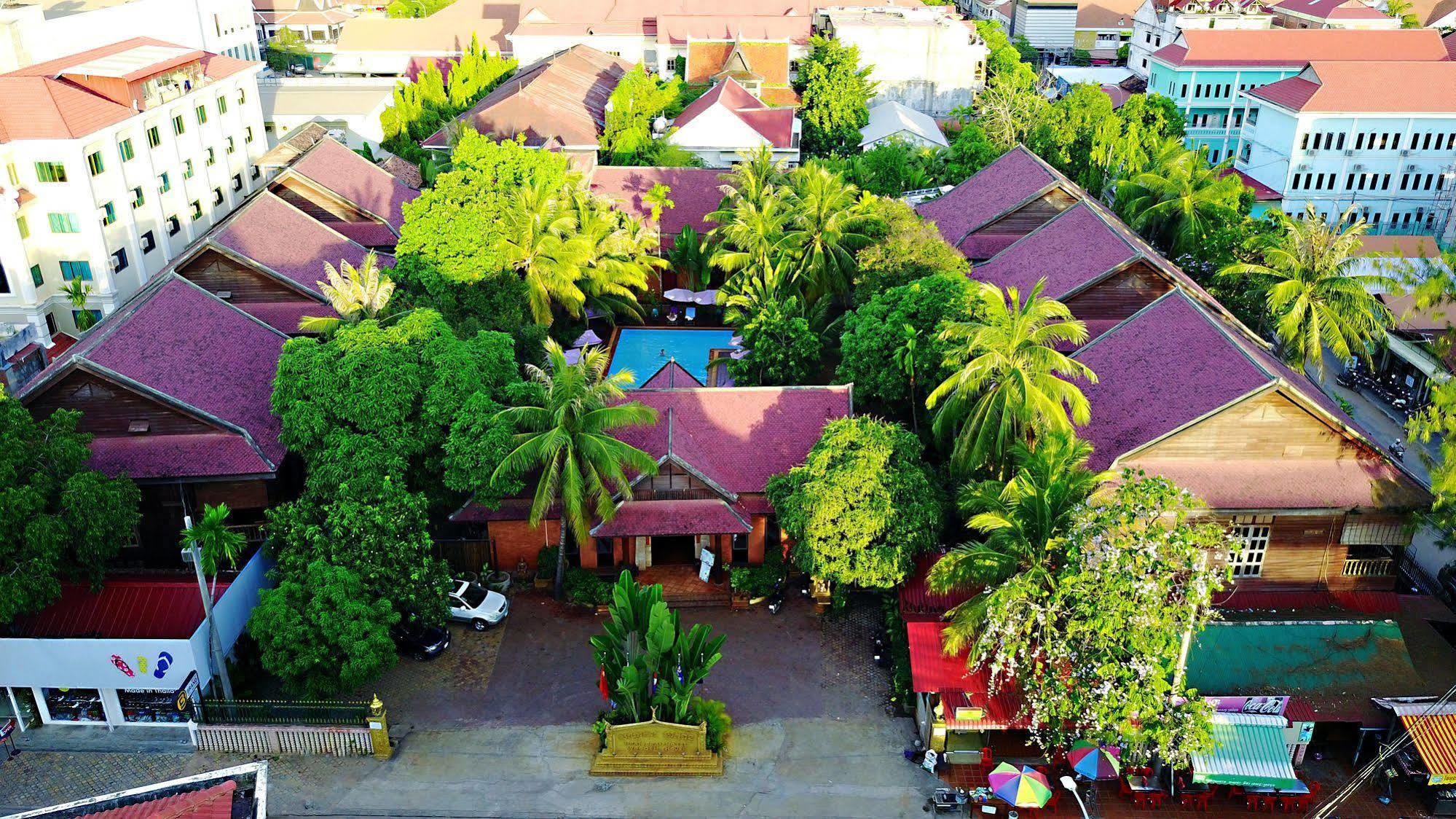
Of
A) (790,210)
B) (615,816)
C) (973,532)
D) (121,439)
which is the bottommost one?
(615,816)

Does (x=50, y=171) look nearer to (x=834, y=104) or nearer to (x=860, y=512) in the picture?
(x=860, y=512)

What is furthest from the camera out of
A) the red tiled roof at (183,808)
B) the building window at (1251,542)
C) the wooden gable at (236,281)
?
the wooden gable at (236,281)

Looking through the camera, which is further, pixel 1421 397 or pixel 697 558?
pixel 1421 397

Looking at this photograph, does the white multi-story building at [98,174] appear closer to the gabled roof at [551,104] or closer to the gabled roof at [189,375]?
the gabled roof at [551,104]

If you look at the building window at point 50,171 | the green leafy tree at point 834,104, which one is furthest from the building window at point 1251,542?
the building window at point 50,171

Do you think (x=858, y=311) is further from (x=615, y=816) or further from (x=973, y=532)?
(x=615, y=816)

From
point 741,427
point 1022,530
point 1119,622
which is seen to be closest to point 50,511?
point 741,427

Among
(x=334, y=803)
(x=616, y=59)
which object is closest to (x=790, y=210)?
(x=334, y=803)
